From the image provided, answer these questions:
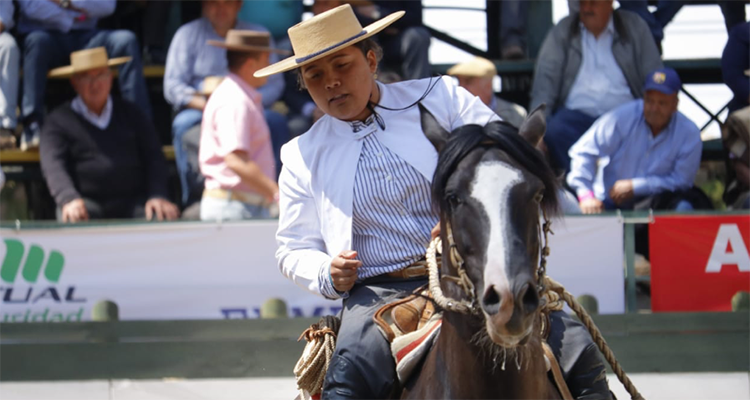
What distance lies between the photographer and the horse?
2.70 meters

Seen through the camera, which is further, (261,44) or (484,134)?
Result: (261,44)

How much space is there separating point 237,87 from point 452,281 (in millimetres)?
4601

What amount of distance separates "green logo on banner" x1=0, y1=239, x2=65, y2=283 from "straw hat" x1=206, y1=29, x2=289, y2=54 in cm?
182

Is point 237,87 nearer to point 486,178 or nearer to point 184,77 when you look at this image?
point 184,77

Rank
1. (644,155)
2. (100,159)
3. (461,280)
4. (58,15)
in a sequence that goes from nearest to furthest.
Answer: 1. (461,280)
2. (644,155)
3. (100,159)
4. (58,15)

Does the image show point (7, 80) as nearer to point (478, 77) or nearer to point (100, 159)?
point (100, 159)

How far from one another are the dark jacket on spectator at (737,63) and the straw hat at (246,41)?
3.29 metres

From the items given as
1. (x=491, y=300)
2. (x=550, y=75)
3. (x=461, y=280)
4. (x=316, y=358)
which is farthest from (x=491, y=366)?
(x=550, y=75)

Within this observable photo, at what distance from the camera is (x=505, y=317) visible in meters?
2.66

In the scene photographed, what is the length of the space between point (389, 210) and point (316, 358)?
56 cm

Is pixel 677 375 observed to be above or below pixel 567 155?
below

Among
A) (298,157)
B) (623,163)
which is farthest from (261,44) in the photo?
(298,157)

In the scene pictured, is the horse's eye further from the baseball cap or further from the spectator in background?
the spectator in background

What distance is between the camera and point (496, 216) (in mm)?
2773
